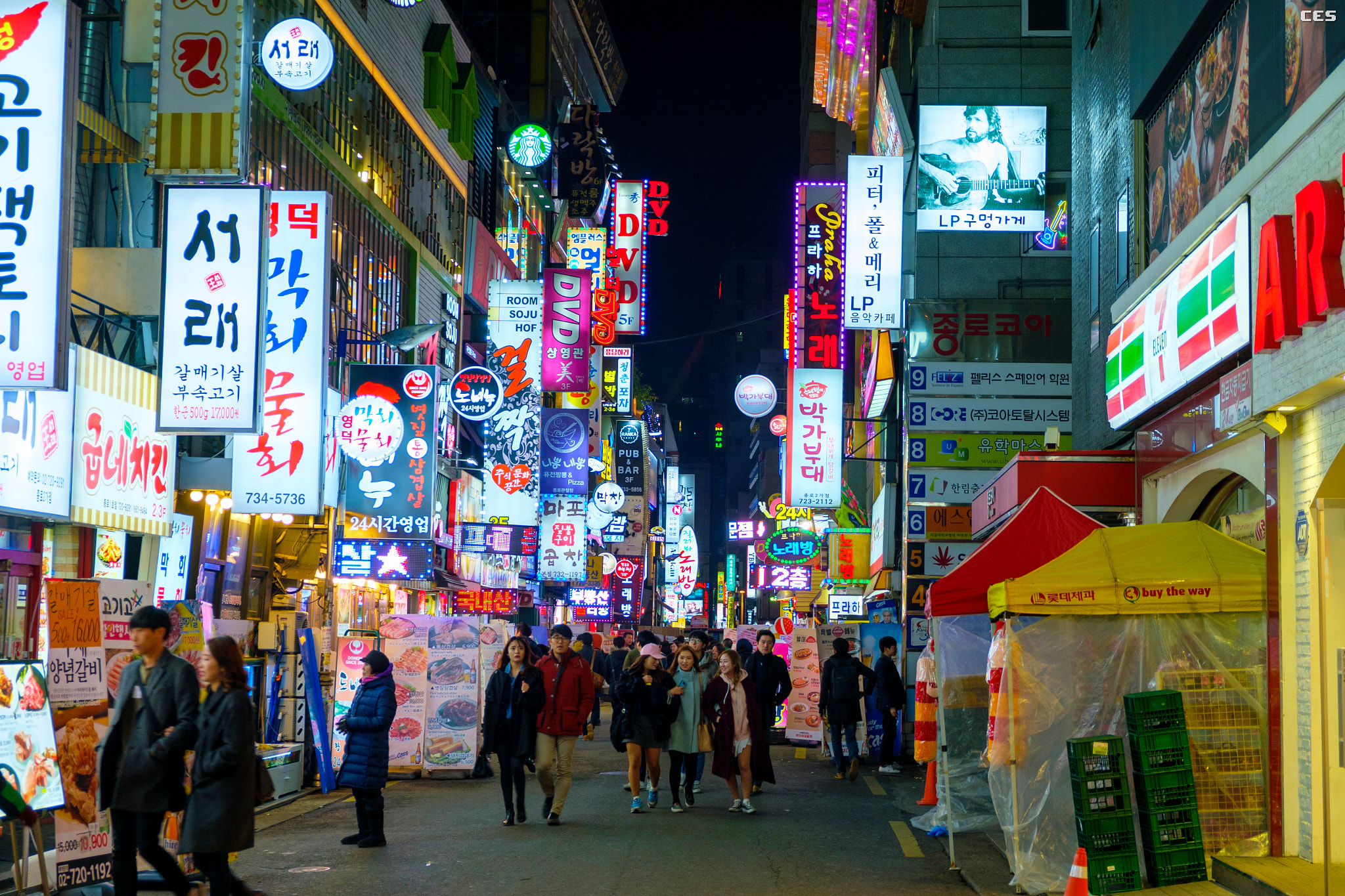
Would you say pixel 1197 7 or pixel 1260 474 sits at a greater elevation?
pixel 1197 7

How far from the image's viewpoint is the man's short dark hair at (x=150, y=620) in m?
8.16

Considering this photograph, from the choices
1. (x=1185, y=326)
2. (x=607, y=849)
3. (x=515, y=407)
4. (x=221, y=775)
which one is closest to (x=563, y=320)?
(x=515, y=407)

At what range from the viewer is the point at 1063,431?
70.2 feet

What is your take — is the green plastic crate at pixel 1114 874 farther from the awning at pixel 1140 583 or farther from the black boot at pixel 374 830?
the black boot at pixel 374 830

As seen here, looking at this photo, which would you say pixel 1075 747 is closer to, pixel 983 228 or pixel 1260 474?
pixel 1260 474

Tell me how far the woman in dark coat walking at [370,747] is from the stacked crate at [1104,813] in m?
6.08

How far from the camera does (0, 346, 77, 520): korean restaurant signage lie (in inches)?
526

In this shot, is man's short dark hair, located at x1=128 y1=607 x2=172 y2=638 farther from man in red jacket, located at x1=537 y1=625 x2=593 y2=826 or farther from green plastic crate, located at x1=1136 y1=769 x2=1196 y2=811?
green plastic crate, located at x1=1136 y1=769 x2=1196 y2=811

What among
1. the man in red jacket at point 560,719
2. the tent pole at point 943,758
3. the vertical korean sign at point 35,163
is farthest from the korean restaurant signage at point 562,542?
the vertical korean sign at point 35,163

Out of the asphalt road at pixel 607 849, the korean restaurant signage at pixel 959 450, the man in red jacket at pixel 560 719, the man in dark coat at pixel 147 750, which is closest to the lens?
the man in dark coat at pixel 147 750

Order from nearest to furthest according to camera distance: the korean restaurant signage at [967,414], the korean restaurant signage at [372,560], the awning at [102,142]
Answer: the awning at [102,142]
the korean restaurant signage at [967,414]
the korean restaurant signage at [372,560]

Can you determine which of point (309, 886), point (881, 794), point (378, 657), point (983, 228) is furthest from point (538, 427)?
point (309, 886)

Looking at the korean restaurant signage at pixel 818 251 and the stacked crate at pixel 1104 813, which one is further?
the korean restaurant signage at pixel 818 251

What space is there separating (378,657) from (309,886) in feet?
9.10
